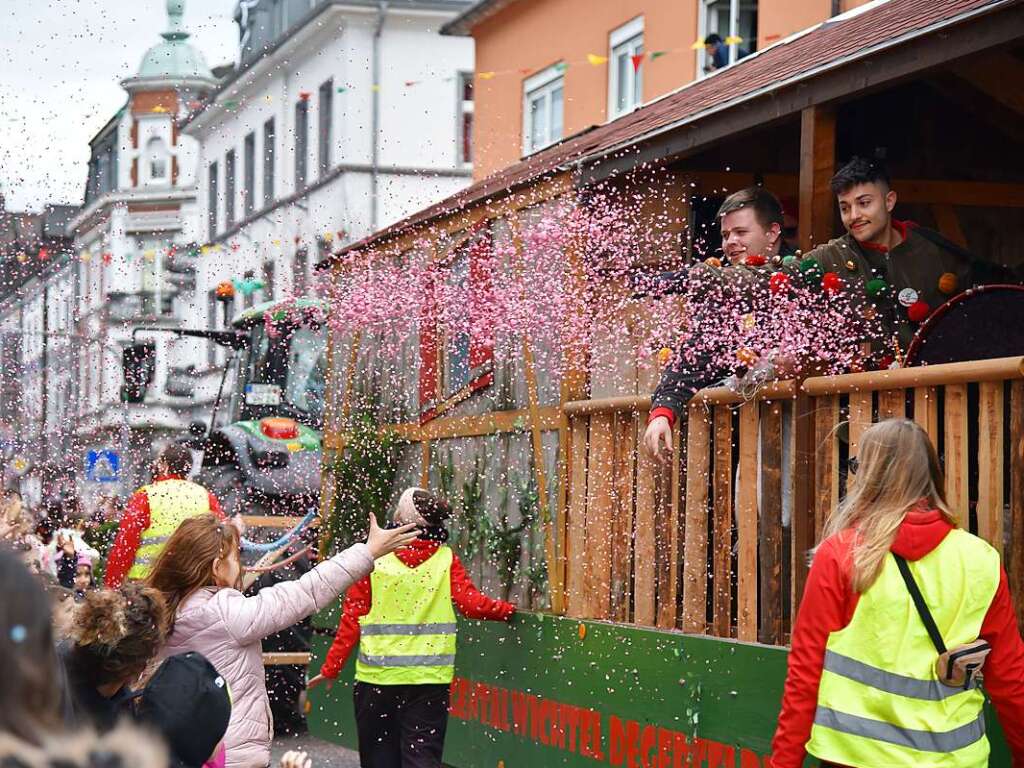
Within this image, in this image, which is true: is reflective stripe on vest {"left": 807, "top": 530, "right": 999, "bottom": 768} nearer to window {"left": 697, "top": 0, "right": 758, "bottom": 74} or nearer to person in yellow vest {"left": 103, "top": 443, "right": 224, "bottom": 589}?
person in yellow vest {"left": 103, "top": 443, "right": 224, "bottom": 589}

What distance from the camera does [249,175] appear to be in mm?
40094

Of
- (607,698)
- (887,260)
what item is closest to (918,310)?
(887,260)

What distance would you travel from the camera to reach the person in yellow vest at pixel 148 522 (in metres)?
8.62

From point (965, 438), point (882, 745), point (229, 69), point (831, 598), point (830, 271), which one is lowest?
point (882, 745)

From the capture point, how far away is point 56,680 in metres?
2.34

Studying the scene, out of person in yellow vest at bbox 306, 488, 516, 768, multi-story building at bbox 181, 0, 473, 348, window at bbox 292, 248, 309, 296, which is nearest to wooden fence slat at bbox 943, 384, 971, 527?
person in yellow vest at bbox 306, 488, 516, 768

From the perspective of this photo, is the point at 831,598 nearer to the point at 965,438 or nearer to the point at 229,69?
the point at 965,438

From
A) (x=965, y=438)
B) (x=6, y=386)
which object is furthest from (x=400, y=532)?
(x=6, y=386)

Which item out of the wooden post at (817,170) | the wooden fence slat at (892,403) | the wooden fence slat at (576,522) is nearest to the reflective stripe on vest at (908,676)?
the wooden fence slat at (892,403)

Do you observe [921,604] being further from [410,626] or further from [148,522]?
[148,522]

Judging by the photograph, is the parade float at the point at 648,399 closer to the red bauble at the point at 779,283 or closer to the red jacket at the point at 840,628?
the red bauble at the point at 779,283

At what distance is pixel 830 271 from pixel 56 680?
15.0ft

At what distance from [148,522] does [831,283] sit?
3876 mm

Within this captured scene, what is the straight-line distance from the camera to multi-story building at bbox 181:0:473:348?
36.1 meters
